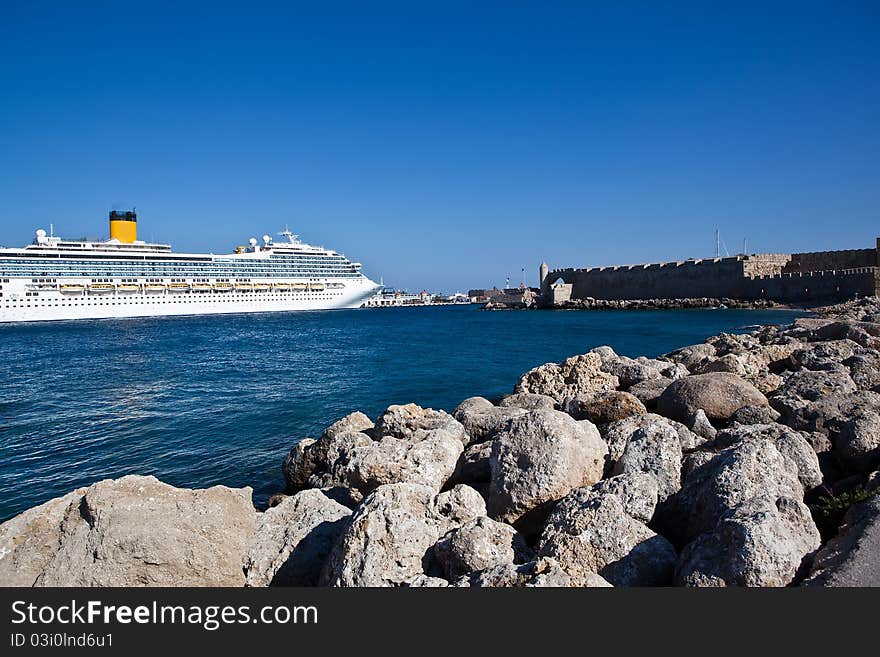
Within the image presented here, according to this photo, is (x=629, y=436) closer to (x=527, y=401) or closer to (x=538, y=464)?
(x=538, y=464)

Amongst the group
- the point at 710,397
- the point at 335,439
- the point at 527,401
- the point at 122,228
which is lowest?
the point at 335,439

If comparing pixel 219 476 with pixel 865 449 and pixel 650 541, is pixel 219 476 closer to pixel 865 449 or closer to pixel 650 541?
pixel 650 541

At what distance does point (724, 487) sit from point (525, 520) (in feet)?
4.11

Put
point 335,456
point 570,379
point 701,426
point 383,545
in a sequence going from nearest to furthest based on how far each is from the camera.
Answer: point 383,545 → point 701,426 → point 335,456 → point 570,379

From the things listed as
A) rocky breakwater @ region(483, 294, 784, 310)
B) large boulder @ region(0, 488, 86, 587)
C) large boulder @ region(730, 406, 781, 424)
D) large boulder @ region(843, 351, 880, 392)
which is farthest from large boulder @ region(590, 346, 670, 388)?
rocky breakwater @ region(483, 294, 784, 310)

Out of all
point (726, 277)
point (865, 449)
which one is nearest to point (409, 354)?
point (865, 449)

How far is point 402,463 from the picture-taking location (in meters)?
→ 4.72

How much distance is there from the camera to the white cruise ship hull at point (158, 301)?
48.7 meters

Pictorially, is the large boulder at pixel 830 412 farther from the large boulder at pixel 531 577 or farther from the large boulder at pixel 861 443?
the large boulder at pixel 531 577

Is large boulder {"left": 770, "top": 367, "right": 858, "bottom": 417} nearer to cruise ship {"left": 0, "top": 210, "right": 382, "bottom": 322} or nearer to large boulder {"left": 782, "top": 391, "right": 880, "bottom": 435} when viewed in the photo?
large boulder {"left": 782, "top": 391, "right": 880, "bottom": 435}

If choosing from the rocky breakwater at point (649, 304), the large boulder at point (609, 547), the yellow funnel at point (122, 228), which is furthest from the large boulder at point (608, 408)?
the yellow funnel at point (122, 228)

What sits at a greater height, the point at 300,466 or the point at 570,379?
the point at 570,379

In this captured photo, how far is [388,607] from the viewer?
8.57 ft

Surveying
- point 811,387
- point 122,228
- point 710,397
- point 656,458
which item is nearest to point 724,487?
point 656,458
